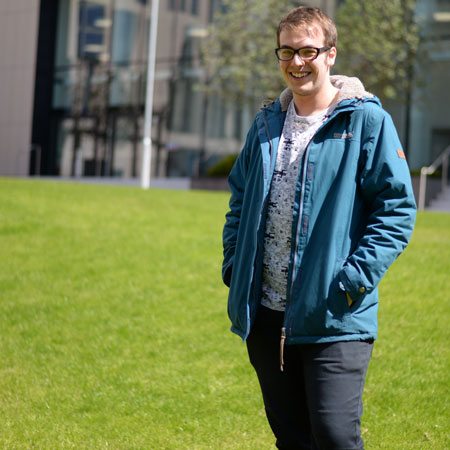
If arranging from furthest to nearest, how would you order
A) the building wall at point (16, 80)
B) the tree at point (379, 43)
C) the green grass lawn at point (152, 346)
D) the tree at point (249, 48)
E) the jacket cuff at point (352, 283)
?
the building wall at point (16, 80) < the tree at point (249, 48) < the tree at point (379, 43) < the green grass lawn at point (152, 346) < the jacket cuff at point (352, 283)

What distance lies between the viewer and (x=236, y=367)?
19.1ft

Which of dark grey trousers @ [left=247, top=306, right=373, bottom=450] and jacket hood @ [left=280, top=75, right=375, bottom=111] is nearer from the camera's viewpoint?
dark grey trousers @ [left=247, top=306, right=373, bottom=450]

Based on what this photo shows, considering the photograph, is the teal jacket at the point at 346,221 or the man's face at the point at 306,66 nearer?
the teal jacket at the point at 346,221

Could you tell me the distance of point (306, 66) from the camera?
2.76 m

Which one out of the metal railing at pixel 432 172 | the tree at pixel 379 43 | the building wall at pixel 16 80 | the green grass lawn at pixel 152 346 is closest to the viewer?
the green grass lawn at pixel 152 346

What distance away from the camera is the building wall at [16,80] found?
32.4 meters

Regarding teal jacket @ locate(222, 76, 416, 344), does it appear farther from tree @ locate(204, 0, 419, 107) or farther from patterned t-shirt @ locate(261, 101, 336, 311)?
tree @ locate(204, 0, 419, 107)

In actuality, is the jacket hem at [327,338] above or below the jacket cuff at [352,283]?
below

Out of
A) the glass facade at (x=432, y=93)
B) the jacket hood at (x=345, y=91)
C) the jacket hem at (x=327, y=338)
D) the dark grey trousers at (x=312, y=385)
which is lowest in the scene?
the dark grey trousers at (x=312, y=385)

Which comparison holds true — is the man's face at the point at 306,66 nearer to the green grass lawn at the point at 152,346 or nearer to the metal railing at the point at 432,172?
the green grass lawn at the point at 152,346

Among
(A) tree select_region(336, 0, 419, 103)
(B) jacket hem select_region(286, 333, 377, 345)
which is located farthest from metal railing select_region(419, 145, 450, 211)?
(B) jacket hem select_region(286, 333, 377, 345)

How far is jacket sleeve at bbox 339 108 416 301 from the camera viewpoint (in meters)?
2.57

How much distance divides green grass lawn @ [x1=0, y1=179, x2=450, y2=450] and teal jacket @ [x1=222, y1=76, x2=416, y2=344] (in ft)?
7.32

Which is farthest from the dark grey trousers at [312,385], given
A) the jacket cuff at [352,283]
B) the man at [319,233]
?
the jacket cuff at [352,283]
